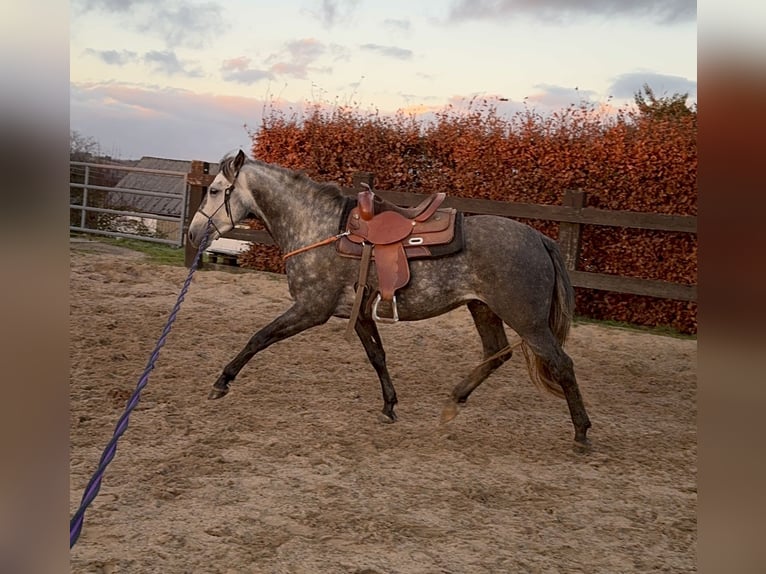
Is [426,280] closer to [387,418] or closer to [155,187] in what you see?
[387,418]

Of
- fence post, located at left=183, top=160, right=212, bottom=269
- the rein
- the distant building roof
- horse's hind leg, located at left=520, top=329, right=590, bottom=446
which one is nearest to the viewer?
horse's hind leg, located at left=520, top=329, right=590, bottom=446

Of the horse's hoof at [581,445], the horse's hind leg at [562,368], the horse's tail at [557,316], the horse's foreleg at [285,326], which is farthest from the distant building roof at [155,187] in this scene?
the horse's hoof at [581,445]

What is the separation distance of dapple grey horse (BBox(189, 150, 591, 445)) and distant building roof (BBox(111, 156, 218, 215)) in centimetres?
757

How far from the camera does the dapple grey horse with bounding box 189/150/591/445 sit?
3941 millimetres

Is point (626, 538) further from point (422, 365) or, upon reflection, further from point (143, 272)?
point (143, 272)

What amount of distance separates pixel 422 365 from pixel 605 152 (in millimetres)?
4121

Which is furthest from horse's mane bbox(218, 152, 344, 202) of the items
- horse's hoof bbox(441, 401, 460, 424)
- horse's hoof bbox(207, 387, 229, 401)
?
horse's hoof bbox(441, 401, 460, 424)

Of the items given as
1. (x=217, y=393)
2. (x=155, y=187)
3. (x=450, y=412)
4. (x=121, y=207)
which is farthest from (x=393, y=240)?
(x=155, y=187)

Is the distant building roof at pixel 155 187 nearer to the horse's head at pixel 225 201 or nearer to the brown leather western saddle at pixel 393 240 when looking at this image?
the horse's head at pixel 225 201

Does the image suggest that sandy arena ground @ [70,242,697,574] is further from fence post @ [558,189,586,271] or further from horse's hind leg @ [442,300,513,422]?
fence post @ [558,189,586,271]

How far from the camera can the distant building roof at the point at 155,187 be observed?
15.8m

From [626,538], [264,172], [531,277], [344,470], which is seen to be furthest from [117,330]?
[626,538]
